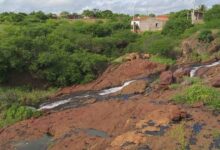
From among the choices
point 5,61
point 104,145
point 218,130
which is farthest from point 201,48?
point 104,145

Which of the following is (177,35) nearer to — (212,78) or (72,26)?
(72,26)

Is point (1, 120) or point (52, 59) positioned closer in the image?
point (1, 120)

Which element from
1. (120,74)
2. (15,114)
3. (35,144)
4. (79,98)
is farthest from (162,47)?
(35,144)

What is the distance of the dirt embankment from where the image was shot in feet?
149

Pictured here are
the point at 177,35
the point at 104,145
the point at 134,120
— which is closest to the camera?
the point at 104,145

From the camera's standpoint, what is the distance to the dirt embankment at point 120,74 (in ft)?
149

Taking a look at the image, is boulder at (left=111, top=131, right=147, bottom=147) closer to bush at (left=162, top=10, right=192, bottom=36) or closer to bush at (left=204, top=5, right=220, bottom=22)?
bush at (left=162, top=10, right=192, bottom=36)

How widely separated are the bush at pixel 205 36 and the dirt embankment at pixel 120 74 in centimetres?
962

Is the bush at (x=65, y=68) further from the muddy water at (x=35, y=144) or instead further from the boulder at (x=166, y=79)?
the muddy water at (x=35, y=144)

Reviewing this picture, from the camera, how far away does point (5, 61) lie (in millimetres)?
44562

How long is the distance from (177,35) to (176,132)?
1708 inches

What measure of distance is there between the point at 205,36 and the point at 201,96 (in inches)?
978

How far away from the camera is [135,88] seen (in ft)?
134

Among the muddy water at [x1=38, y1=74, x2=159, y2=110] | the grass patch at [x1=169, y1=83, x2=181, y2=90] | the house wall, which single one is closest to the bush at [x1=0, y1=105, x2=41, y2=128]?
the muddy water at [x1=38, y1=74, x2=159, y2=110]
